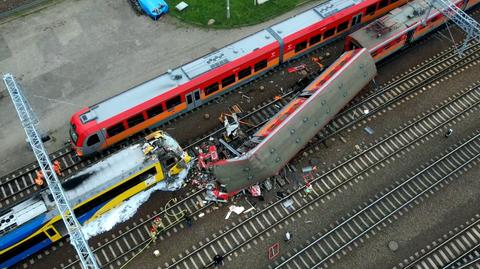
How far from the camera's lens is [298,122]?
32312mm

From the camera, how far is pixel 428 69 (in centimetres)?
3862

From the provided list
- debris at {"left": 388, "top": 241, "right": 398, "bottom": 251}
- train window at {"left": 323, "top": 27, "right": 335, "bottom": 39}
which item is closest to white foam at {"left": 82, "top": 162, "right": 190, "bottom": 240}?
debris at {"left": 388, "top": 241, "right": 398, "bottom": 251}

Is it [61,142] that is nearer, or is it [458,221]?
[458,221]

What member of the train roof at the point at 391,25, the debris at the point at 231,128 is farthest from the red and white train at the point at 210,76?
the debris at the point at 231,128

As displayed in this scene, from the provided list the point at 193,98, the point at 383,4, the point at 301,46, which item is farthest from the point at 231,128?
the point at 383,4

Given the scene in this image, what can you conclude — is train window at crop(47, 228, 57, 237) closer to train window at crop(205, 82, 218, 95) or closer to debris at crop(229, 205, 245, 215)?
debris at crop(229, 205, 245, 215)

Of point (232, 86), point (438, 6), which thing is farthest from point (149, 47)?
point (438, 6)

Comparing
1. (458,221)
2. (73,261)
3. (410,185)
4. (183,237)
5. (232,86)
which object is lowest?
(458,221)

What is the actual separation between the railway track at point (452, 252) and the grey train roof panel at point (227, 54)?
60.3 feet

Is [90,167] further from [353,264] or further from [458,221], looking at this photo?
[458,221]

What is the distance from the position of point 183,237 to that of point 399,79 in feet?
69.9

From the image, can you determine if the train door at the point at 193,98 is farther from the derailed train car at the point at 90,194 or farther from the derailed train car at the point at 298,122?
A: the derailed train car at the point at 298,122

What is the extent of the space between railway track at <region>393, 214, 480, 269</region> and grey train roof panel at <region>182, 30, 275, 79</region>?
18.4 meters

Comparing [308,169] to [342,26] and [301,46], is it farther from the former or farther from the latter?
[342,26]
